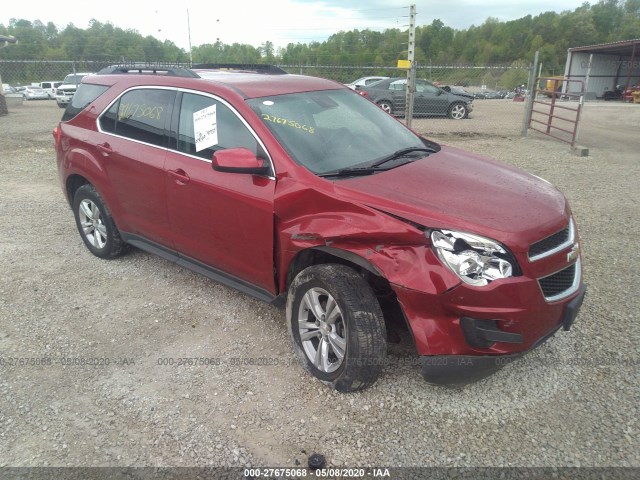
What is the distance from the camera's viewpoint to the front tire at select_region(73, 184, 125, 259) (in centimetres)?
465

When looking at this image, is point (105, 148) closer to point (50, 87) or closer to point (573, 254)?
point (573, 254)

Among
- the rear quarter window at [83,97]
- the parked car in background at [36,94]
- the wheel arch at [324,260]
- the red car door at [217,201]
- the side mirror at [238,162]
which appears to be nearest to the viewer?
the wheel arch at [324,260]

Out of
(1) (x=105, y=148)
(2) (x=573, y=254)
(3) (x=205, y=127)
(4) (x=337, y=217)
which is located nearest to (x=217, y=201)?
(3) (x=205, y=127)

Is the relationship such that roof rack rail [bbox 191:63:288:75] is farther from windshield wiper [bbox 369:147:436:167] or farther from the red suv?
windshield wiper [bbox 369:147:436:167]

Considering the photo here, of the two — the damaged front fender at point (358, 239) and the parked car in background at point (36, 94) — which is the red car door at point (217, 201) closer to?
the damaged front fender at point (358, 239)

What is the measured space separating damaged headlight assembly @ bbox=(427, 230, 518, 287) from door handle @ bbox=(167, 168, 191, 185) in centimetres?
197

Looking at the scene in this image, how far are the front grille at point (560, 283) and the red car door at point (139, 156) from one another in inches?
110

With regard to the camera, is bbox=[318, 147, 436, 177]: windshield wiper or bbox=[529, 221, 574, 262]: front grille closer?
bbox=[529, 221, 574, 262]: front grille

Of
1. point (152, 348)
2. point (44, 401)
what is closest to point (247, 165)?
point (152, 348)

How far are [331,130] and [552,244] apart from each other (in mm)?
1669

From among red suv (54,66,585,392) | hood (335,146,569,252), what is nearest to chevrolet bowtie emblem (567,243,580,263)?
red suv (54,66,585,392)

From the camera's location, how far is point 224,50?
7025 centimetres

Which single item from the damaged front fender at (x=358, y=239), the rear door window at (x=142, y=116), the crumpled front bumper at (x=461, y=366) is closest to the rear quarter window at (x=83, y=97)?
the rear door window at (x=142, y=116)

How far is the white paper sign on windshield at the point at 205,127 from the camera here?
3.51m
